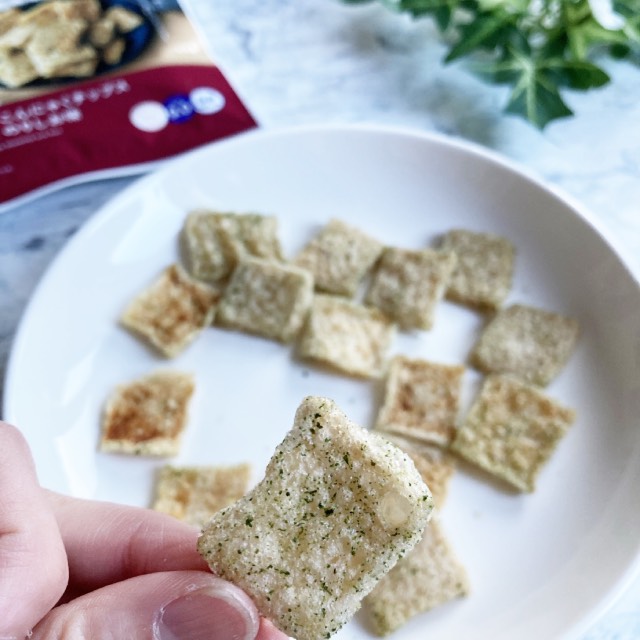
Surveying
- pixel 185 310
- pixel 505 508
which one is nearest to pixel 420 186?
pixel 185 310

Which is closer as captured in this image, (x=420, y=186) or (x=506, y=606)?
(x=506, y=606)

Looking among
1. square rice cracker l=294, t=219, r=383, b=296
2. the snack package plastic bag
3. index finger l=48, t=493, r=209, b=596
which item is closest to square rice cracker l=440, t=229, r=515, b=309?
square rice cracker l=294, t=219, r=383, b=296

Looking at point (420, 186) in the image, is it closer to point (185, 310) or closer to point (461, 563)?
point (185, 310)

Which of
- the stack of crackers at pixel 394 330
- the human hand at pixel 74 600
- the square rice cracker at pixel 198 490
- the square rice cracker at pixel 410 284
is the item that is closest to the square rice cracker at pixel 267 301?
the stack of crackers at pixel 394 330

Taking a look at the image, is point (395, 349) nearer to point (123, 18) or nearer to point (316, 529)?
point (316, 529)

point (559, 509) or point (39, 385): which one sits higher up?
point (39, 385)

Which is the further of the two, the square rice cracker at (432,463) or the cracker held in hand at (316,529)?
the square rice cracker at (432,463)

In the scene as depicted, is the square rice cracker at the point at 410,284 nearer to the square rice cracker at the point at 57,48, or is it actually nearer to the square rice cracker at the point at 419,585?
the square rice cracker at the point at 419,585
